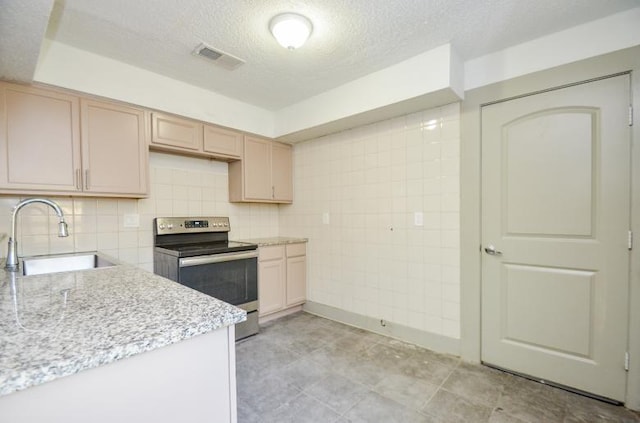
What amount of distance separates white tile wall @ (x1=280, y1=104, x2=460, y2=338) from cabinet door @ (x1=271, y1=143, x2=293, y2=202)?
117mm

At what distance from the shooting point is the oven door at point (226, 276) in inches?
96.3

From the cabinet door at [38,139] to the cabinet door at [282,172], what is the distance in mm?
1806

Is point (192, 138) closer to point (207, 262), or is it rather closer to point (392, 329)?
point (207, 262)

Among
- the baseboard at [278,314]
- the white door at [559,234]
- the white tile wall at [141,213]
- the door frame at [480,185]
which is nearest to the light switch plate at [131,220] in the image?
the white tile wall at [141,213]

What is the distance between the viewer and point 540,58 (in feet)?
6.65

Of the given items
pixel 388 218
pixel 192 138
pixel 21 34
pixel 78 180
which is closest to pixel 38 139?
pixel 78 180

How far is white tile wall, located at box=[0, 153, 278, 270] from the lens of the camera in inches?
85.7

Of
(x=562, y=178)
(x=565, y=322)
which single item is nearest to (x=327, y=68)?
(x=562, y=178)

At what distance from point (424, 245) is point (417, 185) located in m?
0.53

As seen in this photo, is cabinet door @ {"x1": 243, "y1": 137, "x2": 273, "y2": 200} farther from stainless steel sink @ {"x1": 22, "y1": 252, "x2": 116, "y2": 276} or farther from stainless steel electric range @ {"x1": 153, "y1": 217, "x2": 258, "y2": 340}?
stainless steel sink @ {"x1": 22, "y1": 252, "x2": 116, "y2": 276}

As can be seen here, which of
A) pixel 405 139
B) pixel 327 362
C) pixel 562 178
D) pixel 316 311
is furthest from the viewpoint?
pixel 316 311

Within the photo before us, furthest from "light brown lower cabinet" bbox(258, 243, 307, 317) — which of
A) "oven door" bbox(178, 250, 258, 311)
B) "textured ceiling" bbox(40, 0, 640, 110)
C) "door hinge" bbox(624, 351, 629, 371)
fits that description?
"door hinge" bbox(624, 351, 629, 371)

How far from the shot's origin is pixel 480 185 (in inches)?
89.3

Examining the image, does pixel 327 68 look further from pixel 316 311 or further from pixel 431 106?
pixel 316 311
